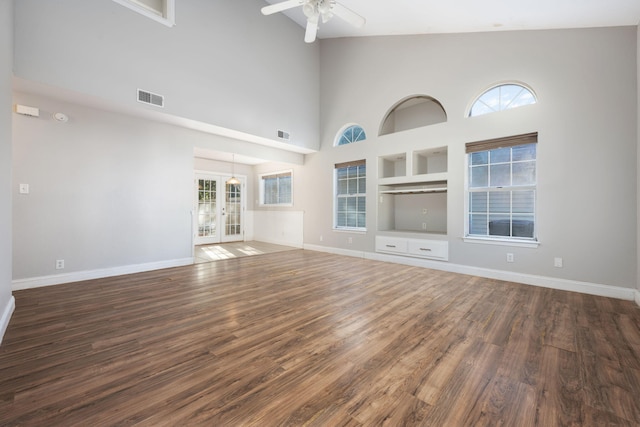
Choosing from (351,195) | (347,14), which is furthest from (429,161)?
(347,14)

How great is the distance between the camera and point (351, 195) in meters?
6.41

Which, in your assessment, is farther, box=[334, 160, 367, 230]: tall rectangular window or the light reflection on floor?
box=[334, 160, 367, 230]: tall rectangular window

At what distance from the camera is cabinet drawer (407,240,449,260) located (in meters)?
4.76

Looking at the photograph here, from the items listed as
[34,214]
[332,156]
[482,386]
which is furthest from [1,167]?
[332,156]

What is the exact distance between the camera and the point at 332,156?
6.66m

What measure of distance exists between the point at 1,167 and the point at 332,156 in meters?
5.44

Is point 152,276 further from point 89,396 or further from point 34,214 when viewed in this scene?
A: point 89,396

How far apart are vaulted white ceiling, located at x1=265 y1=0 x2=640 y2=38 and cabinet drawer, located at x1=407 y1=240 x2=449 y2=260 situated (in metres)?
3.43

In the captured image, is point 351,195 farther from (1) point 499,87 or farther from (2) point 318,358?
(2) point 318,358

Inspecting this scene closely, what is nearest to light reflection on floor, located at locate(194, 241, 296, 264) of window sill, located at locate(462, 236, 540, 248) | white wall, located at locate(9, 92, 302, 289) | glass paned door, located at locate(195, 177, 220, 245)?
glass paned door, located at locate(195, 177, 220, 245)

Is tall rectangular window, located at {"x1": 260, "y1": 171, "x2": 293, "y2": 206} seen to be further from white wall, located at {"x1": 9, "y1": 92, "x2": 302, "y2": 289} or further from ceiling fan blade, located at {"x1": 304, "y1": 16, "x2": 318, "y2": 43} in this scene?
ceiling fan blade, located at {"x1": 304, "y1": 16, "x2": 318, "y2": 43}

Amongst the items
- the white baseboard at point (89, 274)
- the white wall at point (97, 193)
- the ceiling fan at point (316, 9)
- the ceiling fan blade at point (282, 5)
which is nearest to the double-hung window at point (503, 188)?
the ceiling fan at point (316, 9)

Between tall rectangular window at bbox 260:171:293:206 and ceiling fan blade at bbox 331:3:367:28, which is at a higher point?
ceiling fan blade at bbox 331:3:367:28

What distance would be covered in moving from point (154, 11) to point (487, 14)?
497 cm
